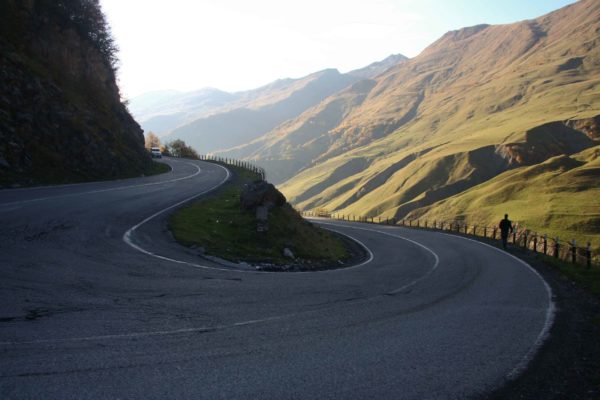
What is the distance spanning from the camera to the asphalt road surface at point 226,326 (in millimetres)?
5816

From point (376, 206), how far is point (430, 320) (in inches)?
5397

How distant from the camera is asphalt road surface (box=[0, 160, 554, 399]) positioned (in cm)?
582

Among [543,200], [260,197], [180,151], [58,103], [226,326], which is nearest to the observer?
[226,326]

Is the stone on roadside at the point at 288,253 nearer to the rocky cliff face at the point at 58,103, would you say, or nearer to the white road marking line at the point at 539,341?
the white road marking line at the point at 539,341

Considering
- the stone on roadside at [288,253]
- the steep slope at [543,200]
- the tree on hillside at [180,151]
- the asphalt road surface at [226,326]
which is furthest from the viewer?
the steep slope at [543,200]

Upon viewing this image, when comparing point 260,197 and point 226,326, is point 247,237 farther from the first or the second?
point 226,326

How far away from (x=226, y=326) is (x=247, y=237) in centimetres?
1146

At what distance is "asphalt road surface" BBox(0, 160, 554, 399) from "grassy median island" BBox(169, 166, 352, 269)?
2.12 m

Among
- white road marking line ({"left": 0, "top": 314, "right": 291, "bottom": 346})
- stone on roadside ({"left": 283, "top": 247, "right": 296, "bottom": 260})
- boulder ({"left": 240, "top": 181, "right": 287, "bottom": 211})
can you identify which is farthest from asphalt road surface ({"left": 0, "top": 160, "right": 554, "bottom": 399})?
boulder ({"left": 240, "top": 181, "right": 287, "bottom": 211})

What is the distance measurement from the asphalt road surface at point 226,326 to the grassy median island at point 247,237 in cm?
212

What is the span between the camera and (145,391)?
17.9ft

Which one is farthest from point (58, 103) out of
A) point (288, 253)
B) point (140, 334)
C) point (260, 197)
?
point (140, 334)

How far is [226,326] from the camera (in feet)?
25.7

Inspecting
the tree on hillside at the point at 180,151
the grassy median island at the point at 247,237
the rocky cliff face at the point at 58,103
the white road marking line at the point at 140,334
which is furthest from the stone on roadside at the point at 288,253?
the tree on hillside at the point at 180,151
